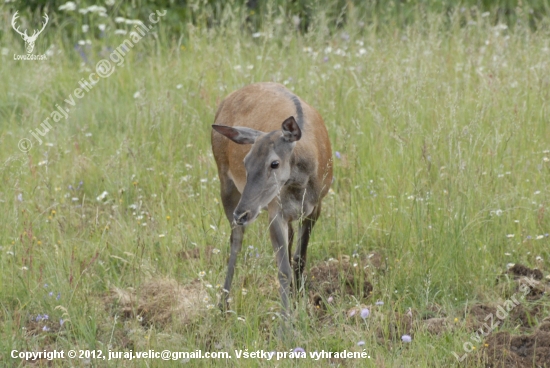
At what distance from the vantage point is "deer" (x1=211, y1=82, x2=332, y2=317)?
→ 4.86 meters

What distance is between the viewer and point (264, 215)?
20.3 ft

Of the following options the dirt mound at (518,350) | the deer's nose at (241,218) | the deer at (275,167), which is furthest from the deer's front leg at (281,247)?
the dirt mound at (518,350)

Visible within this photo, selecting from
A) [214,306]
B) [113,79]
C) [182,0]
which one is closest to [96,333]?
[214,306]

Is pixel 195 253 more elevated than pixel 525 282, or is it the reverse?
pixel 525 282

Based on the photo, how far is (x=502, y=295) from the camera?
17.0 feet

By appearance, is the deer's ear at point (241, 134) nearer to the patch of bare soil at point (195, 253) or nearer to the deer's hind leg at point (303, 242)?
the deer's hind leg at point (303, 242)

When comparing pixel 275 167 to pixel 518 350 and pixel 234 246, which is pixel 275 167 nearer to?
pixel 234 246

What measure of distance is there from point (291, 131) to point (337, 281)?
1.15 meters

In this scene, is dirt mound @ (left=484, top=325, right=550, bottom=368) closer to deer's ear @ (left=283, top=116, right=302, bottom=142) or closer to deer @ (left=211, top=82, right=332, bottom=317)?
deer @ (left=211, top=82, right=332, bottom=317)

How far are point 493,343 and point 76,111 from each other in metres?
5.14

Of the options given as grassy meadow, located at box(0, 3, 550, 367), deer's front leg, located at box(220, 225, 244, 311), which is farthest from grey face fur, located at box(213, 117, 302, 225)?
deer's front leg, located at box(220, 225, 244, 311)

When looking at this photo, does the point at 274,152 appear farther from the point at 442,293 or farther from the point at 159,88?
the point at 159,88

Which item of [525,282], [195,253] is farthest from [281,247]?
[525,282]

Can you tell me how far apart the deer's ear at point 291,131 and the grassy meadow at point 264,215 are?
0.72m
